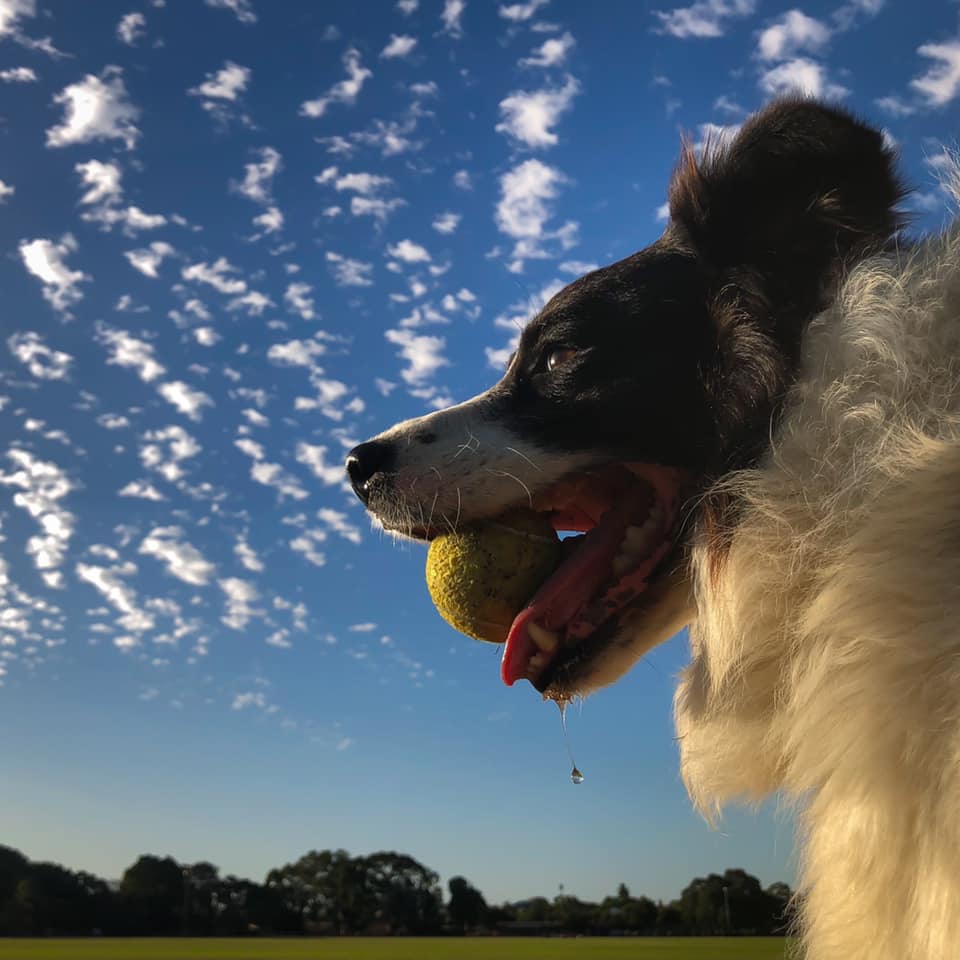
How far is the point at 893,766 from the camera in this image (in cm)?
242

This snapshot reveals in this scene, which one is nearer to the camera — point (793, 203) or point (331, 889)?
point (793, 203)

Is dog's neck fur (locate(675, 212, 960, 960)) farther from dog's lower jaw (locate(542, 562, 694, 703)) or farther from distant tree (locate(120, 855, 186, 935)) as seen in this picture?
distant tree (locate(120, 855, 186, 935))

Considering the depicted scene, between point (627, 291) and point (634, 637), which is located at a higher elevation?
point (627, 291)

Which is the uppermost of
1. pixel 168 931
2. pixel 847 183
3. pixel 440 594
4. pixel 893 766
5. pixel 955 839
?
pixel 847 183

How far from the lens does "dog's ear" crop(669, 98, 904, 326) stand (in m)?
3.14

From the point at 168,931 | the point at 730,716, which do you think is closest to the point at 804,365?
the point at 730,716

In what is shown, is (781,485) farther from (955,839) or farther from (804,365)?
(955,839)

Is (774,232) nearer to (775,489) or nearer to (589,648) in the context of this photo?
(775,489)

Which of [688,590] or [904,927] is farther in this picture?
[688,590]

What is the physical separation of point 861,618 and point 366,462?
6.47 feet

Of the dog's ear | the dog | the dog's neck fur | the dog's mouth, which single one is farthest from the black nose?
A: the dog's ear

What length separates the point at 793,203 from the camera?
10.7 ft

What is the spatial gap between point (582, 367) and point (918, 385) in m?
1.23

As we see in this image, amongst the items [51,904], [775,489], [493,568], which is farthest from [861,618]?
[51,904]
